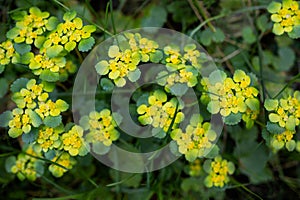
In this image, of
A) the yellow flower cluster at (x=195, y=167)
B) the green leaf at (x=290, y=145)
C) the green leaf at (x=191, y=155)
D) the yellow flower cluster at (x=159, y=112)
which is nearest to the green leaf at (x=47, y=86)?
the yellow flower cluster at (x=159, y=112)

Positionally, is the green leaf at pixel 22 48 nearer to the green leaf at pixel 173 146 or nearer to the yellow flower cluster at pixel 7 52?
the yellow flower cluster at pixel 7 52

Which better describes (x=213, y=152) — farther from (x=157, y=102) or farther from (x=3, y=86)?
(x=3, y=86)

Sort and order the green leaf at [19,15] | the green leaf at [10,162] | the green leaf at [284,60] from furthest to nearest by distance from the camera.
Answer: the green leaf at [284,60], the green leaf at [10,162], the green leaf at [19,15]

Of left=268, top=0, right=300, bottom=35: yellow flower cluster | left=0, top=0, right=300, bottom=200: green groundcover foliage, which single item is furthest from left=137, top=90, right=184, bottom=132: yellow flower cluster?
left=268, top=0, right=300, bottom=35: yellow flower cluster

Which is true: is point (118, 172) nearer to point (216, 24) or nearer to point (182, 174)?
point (182, 174)

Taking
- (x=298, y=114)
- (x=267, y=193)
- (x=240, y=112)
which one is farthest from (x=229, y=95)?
(x=267, y=193)

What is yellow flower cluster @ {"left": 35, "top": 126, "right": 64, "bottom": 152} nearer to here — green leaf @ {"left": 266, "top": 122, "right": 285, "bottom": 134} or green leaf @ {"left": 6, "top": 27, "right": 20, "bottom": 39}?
green leaf @ {"left": 6, "top": 27, "right": 20, "bottom": 39}

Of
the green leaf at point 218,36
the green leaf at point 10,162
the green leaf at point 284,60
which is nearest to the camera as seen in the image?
the green leaf at point 10,162
